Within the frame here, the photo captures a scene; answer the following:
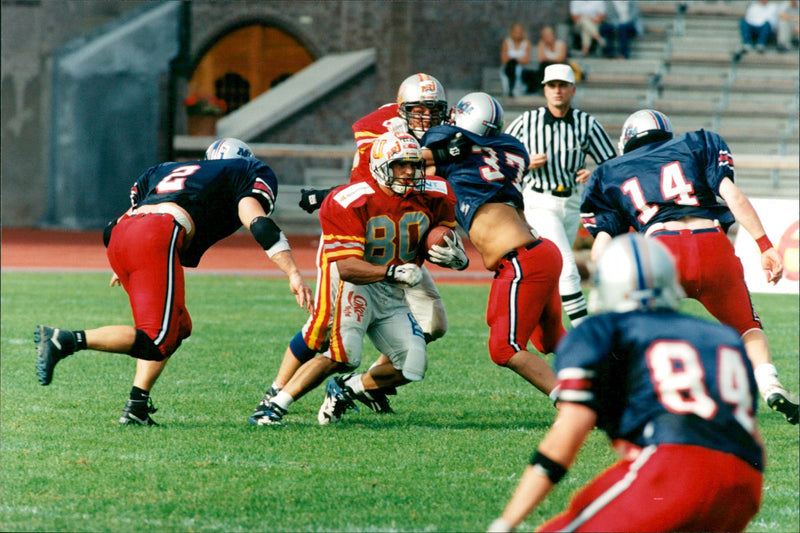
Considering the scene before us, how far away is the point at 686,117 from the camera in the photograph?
2180 centimetres

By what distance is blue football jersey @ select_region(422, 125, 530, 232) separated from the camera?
6.36 meters

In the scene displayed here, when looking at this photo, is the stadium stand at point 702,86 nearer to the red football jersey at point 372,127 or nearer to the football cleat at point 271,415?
the red football jersey at point 372,127

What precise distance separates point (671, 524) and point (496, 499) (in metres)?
1.81

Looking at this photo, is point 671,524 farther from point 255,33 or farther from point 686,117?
point 255,33

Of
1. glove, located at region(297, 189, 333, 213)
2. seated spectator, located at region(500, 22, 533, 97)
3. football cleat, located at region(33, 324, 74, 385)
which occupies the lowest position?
football cleat, located at region(33, 324, 74, 385)

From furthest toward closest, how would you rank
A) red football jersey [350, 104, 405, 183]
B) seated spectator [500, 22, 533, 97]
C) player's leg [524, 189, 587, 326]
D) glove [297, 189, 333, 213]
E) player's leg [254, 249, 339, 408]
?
seated spectator [500, 22, 533, 97] → player's leg [524, 189, 587, 326] → red football jersey [350, 104, 405, 183] → glove [297, 189, 333, 213] → player's leg [254, 249, 339, 408]

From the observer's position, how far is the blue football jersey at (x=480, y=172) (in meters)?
A: 6.36

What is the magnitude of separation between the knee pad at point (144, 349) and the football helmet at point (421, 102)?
2118 mm

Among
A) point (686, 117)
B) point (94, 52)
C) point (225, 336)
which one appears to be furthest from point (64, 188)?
point (225, 336)

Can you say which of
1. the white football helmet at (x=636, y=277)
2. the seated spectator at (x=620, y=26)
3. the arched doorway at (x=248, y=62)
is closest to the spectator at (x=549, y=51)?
the seated spectator at (x=620, y=26)

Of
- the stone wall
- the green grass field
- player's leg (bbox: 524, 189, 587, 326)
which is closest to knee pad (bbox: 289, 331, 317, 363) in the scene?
the green grass field

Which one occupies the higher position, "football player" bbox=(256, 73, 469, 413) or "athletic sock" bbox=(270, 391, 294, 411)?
"football player" bbox=(256, 73, 469, 413)

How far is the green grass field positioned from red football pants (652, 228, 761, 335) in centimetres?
71

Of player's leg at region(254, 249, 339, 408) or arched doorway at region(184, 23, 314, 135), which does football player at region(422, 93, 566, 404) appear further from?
arched doorway at region(184, 23, 314, 135)
